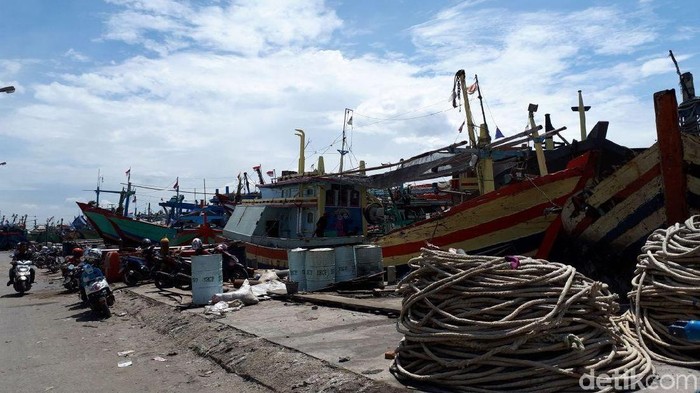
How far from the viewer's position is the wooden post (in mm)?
6379

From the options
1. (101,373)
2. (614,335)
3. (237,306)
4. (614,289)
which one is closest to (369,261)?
(237,306)

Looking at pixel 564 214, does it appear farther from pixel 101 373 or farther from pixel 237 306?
pixel 101 373

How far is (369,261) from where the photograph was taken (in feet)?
32.1

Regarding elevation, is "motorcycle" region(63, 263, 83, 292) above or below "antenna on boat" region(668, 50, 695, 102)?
below

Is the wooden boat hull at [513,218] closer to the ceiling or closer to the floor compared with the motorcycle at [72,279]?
closer to the ceiling

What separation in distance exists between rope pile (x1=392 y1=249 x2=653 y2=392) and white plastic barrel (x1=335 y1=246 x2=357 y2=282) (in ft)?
18.3

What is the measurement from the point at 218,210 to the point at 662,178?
108ft

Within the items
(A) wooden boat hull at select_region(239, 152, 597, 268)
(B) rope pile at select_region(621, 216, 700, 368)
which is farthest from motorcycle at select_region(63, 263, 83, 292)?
(B) rope pile at select_region(621, 216, 700, 368)

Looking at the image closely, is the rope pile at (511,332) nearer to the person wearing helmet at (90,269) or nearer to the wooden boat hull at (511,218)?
the wooden boat hull at (511,218)
